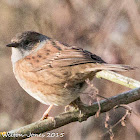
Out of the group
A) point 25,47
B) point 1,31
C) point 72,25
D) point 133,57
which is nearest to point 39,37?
point 25,47

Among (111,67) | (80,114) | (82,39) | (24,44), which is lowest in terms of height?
(80,114)

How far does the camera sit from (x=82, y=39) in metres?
4.79

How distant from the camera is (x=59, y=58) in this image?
3.12m

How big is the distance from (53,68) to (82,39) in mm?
1783

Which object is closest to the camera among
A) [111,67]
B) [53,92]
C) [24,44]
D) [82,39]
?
[111,67]

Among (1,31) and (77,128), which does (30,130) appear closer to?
(77,128)

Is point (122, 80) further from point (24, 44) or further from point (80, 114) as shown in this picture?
point (24, 44)

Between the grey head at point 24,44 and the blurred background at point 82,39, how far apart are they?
140 centimetres

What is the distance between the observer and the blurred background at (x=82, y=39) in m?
4.64

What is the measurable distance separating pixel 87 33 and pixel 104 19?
0.39 metres

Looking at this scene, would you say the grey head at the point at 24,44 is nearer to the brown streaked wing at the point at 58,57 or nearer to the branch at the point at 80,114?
the brown streaked wing at the point at 58,57

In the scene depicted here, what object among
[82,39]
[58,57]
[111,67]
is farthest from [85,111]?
[82,39]

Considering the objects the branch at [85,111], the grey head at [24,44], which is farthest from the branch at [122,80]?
the grey head at [24,44]

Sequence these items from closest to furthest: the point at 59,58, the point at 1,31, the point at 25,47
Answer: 1. the point at 59,58
2. the point at 25,47
3. the point at 1,31
